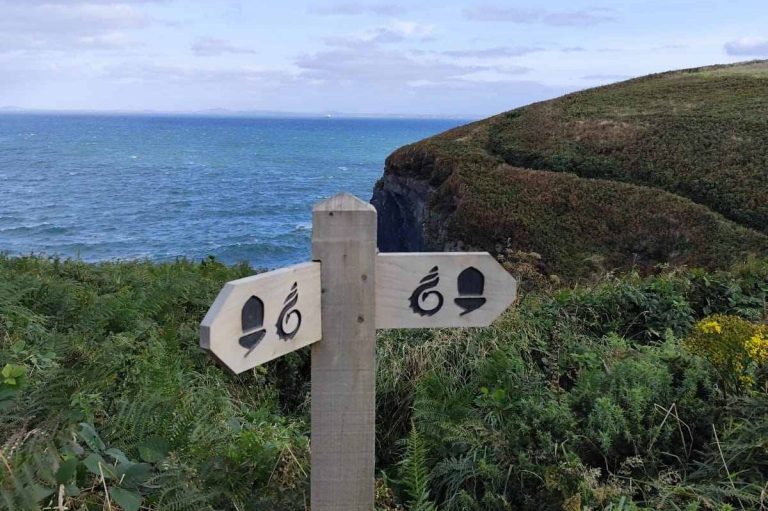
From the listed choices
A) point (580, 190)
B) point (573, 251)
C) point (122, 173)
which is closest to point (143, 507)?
point (573, 251)

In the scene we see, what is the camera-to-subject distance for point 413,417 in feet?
11.6

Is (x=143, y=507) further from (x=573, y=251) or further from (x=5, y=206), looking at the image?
(x=5, y=206)

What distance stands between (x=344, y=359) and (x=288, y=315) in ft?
0.90

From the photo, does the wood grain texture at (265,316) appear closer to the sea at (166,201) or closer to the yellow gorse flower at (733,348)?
the yellow gorse flower at (733,348)

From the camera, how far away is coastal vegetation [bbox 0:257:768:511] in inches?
94.8

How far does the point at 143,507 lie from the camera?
2375 millimetres

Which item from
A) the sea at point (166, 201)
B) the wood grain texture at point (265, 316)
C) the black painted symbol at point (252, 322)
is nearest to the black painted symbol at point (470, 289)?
the wood grain texture at point (265, 316)

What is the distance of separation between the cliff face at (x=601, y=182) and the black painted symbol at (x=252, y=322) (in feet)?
49.4

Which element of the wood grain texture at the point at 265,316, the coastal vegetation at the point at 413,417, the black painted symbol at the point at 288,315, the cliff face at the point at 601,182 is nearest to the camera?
the wood grain texture at the point at 265,316

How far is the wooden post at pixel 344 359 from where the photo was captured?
2080 mm

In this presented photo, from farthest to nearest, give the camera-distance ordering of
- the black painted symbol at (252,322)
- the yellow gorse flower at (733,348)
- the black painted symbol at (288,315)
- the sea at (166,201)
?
the sea at (166,201), the yellow gorse flower at (733,348), the black painted symbol at (288,315), the black painted symbol at (252,322)

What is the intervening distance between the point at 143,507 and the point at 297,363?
244cm

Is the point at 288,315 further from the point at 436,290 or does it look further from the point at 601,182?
the point at 601,182

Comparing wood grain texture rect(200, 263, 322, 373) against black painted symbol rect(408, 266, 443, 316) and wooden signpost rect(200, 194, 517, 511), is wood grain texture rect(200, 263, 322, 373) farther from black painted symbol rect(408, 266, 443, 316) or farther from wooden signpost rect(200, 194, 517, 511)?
black painted symbol rect(408, 266, 443, 316)
